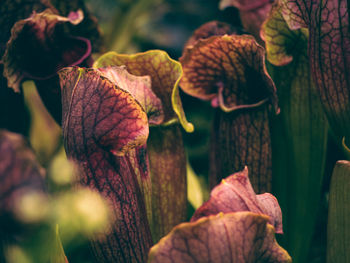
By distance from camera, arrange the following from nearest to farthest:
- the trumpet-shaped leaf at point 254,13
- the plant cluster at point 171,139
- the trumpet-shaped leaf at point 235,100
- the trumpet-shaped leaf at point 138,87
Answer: the plant cluster at point 171,139 < the trumpet-shaped leaf at point 138,87 < the trumpet-shaped leaf at point 235,100 < the trumpet-shaped leaf at point 254,13

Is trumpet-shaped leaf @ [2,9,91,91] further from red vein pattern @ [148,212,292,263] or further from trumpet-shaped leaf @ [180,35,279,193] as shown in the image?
red vein pattern @ [148,212,292,263]

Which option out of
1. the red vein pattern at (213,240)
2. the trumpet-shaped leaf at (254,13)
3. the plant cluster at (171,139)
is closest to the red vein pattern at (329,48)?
the plant cluster at (171,139)

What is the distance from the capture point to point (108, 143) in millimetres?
483

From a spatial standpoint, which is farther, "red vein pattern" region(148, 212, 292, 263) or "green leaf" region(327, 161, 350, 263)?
"green leaf" region(327, 161, 350, 263)

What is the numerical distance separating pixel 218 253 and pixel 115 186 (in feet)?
0.61

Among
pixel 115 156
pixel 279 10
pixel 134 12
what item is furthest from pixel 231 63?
A: pixel 134 12

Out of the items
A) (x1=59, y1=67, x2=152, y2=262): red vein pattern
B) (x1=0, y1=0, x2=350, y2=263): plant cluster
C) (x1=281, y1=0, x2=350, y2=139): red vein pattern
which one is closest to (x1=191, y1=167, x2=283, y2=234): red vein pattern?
(x1=0, y1=0, x2=350, y2=263): plant cluster

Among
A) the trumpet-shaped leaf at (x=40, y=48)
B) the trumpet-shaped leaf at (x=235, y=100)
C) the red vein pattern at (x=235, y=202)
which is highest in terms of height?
the trumpet-shaped leaf at (x=40, y=48)

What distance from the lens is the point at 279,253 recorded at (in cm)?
44

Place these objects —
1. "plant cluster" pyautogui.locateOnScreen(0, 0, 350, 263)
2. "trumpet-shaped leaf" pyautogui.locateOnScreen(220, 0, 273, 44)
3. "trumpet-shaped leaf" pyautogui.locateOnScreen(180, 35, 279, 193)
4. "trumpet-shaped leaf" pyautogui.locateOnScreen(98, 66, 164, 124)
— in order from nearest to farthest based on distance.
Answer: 1. "plant cluster" pyautogui.locateOnScreen(0, 0, 350, 263)
2. "trumpet-shaped leaf" pyautogui.locateOnScreen(98, 66, 164, 124)
3. "trumpet-shaped leaf" pyautogui.locateOnScreen(180, 35, 279, 193)
4. "trumpet-shaped leaf" pyautogui.locateOnScreen(220, 0, 273, 44)

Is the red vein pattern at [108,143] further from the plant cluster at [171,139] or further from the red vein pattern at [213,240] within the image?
the red vein pattern at [213,240]

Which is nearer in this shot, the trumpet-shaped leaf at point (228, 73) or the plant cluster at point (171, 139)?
the plant cluster at point (171, 139)

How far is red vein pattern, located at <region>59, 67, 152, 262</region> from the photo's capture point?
47 cm

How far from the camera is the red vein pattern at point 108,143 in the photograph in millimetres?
475
